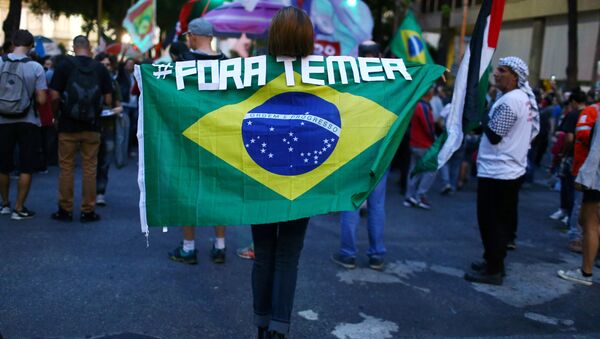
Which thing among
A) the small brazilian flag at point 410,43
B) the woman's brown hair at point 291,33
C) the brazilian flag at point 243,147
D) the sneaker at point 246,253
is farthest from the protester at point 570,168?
the woman's brown hair at point 291,33

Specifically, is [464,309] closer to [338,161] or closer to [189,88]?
[338,161]

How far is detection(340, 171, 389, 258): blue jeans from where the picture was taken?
5.22 meters

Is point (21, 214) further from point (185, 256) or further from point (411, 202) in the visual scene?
point (411, 202)

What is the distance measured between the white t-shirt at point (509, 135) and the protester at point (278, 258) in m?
2.27

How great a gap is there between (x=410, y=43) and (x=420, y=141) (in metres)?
1.43

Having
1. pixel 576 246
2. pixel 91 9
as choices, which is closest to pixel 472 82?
pixel 576 246

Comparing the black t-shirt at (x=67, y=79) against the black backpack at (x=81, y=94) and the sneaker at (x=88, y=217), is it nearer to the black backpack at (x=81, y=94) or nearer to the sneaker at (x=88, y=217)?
the black backpack at (x=81, y=94)

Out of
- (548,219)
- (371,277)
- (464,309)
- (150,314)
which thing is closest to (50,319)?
(150,314)

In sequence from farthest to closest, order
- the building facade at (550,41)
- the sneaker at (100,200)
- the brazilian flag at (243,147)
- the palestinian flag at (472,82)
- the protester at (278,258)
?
the building facade at (550,41), the sneaker at (100,200), the palestinian flag at (472,82), the brazilian flag at (243,147), the protester at (278,258)

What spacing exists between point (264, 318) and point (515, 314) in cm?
213

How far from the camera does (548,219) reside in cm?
824

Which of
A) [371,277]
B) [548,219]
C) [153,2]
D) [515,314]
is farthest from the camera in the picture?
[153,2]

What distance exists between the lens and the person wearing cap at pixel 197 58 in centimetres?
→ 476

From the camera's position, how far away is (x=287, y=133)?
3244 millimetres
